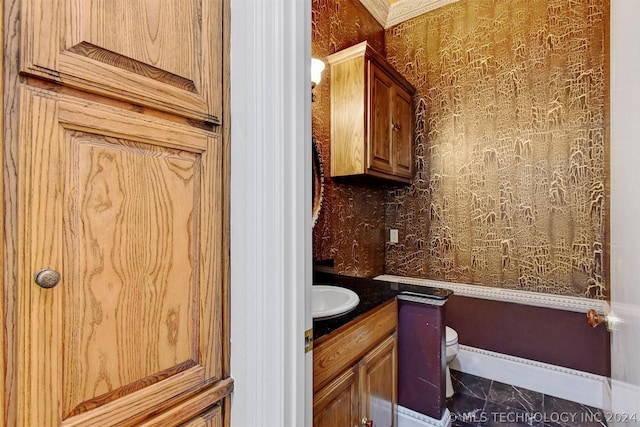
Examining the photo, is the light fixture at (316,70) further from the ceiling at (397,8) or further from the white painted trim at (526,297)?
the white painted trim at (526,297)

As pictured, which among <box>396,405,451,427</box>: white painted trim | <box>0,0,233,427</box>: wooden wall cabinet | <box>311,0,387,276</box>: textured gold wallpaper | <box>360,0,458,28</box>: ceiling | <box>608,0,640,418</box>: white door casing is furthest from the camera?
<box>360,0,458,28</box>: ceiling

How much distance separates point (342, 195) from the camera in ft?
6.82

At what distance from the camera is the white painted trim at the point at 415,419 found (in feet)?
4.64

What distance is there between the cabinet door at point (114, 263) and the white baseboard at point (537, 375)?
220 cm

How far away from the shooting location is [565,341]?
1995 mm

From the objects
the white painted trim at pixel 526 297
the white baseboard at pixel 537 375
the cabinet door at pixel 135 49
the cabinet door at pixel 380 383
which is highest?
the cabinet door at pixel 135 49

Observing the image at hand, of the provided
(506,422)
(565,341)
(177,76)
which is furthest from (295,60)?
(565,341)

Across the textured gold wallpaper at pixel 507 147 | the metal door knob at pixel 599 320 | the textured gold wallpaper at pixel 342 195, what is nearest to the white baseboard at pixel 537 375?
the textured gold wallpaper at pixel 507 147

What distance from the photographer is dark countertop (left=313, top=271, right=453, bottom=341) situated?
3.30ft

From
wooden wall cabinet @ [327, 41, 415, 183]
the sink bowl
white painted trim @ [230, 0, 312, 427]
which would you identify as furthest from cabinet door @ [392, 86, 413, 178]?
white painted trim @ [230, 0, 312, 427]

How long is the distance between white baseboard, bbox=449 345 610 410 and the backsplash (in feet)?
1.66

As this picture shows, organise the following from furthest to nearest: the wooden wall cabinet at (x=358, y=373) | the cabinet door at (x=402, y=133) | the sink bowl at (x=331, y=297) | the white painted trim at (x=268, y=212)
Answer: the cabinet door at (x=402, y=133) → the sink bowl at (x=331, y=297) → the wooden wall cabinet at (x=358, y=373) → the white painted trim at (x=268, y=212)

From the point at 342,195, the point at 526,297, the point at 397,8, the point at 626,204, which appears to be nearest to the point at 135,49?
the point at 626,204

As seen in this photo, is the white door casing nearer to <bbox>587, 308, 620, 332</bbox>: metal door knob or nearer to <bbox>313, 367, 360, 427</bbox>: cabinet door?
<bbox>587, 308, 620, 332</bbox>: metal door knob
